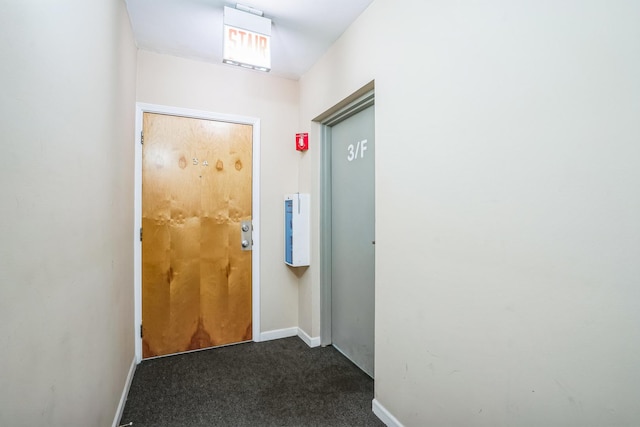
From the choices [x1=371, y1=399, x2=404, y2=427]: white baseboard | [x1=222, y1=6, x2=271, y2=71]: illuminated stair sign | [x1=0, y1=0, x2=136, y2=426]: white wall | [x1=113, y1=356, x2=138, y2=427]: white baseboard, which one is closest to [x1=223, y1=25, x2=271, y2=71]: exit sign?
[x1=222, y1=6, x2=271, y2=71]: illuminated stair sign

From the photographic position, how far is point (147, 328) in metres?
2.60

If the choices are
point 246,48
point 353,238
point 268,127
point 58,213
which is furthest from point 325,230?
point 58,213

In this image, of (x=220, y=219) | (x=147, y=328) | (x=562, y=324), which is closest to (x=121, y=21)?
(x=220, y=219)

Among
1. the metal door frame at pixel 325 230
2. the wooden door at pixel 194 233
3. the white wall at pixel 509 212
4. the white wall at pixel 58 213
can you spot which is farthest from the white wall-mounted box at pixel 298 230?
the white wall at pixel 58 213

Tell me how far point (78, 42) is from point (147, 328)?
7.45ft

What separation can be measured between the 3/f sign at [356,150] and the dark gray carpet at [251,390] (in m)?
1.75

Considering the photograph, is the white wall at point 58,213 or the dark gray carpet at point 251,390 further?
the dark gray carpet at point 251,390

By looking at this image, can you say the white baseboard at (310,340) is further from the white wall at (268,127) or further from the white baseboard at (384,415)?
the white baseboard at (384,415)

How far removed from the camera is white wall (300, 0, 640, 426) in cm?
92

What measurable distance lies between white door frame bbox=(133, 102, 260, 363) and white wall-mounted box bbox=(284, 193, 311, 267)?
33 centimetres

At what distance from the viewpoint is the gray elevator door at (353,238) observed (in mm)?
2307

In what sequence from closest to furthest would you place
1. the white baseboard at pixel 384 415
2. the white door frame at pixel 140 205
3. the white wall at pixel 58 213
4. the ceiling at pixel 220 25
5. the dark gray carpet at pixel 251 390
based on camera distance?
the white wall at pixel 58 213 → the white baseboard at pixel 384 415 → the dark gray carpet at pixel 251 390 → the ceiling at pixel 220 25 → the white door frame at pixel 140 205

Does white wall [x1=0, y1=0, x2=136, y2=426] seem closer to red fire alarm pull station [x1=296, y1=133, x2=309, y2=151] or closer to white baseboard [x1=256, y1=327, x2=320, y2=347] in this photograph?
white baseboard [x1=256, y1=327, x2=320, y2=347]

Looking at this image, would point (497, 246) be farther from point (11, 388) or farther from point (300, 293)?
point (300, 293)
